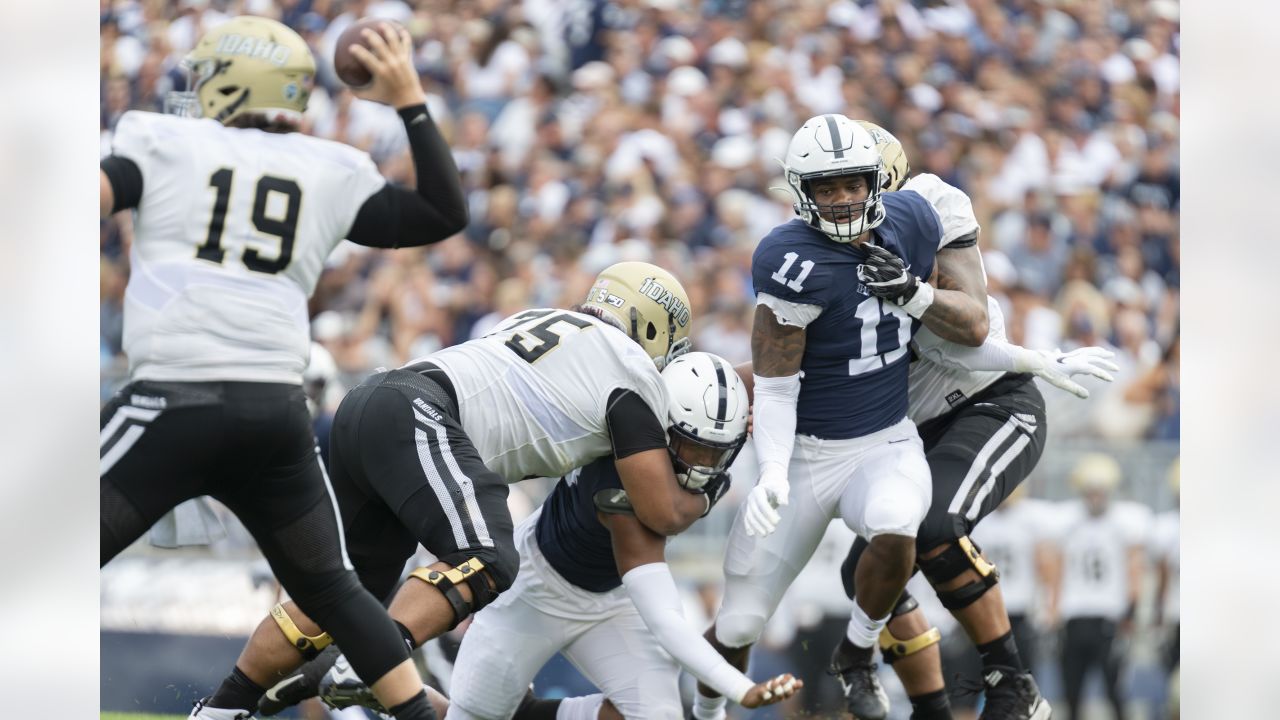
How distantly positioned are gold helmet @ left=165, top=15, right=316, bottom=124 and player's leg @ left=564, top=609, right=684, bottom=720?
1687 mm

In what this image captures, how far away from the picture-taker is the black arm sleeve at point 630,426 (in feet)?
12.9

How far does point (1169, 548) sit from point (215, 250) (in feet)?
17.4

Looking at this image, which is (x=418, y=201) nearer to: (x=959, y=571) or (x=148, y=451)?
(x=148, y=451)

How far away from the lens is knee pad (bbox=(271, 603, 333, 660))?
3903 mm

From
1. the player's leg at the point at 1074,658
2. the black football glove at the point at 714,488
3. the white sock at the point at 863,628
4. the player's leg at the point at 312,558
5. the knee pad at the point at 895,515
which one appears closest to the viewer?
the player's leg at the point at 312,558

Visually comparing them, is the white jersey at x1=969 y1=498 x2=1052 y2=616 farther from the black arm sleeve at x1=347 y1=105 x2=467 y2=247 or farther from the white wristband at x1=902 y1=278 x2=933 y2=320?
the black arm sleeve at x1=347 y1=105 x2=467 y2=247

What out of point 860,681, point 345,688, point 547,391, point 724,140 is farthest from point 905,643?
point 724,140

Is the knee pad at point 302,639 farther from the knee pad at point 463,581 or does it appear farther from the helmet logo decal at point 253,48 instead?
the helmet logo decal at point 253,48

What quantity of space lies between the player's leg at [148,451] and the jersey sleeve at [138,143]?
502 mm

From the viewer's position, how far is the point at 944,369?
456cm

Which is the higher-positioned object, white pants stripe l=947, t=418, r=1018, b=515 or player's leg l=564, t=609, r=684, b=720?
white pants stripe l=947, t=418, r=1018, b=515

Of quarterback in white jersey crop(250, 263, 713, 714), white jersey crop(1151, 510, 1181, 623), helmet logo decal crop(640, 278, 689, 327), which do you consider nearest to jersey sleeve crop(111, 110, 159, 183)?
quarterback in white jersey crop(250, 263, 713, 714)

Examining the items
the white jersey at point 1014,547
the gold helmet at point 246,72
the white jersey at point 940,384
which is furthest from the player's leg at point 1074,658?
the gold helmet at point 246,72
